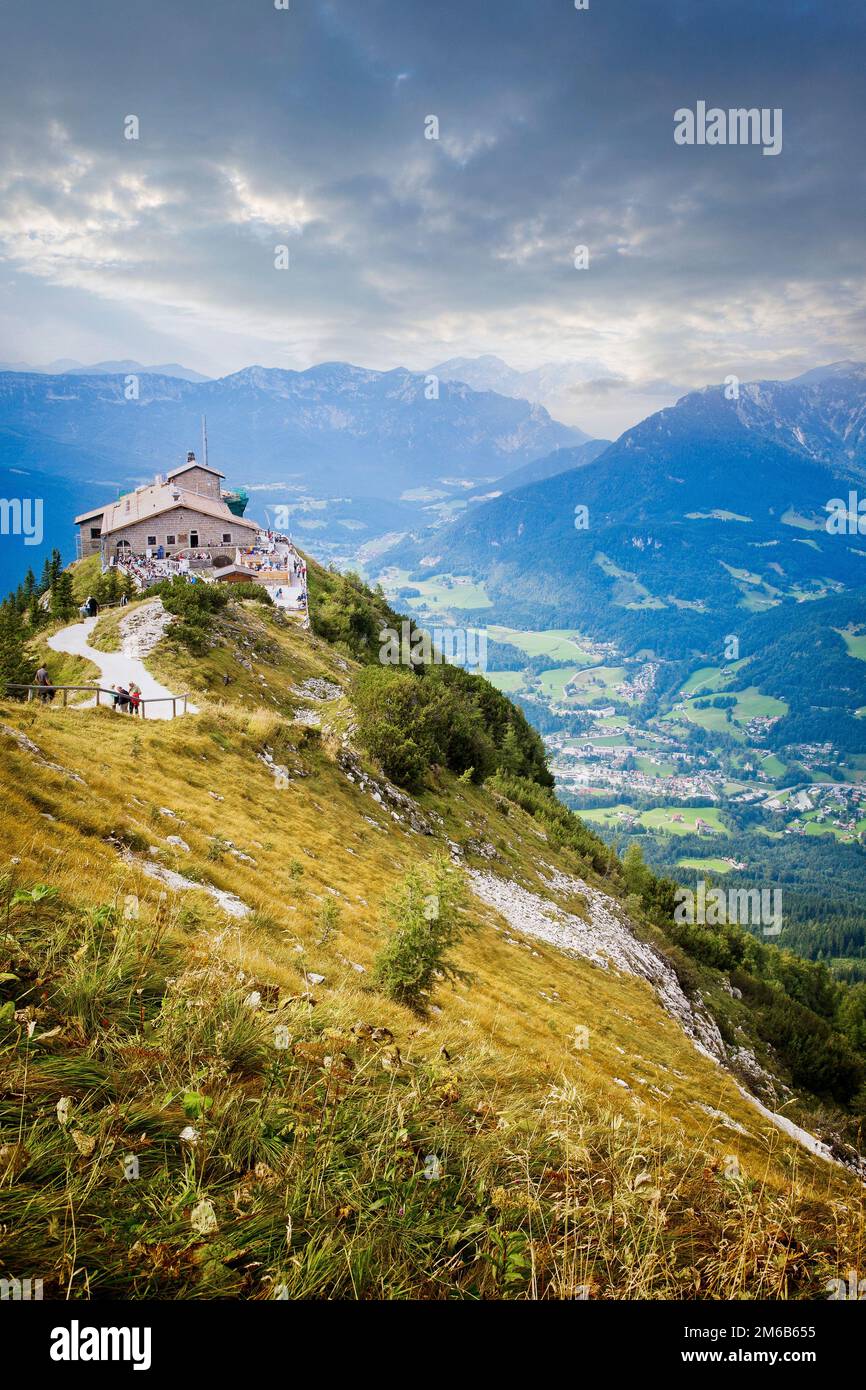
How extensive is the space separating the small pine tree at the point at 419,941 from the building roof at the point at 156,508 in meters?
62.0

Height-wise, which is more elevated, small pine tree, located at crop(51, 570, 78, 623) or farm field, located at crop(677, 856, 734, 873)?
small pine tree, located at crop(51, 570, 78, 623)

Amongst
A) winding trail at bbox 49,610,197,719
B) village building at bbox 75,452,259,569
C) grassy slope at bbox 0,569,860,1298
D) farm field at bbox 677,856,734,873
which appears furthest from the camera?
farm field at bbox 677,856,734,873

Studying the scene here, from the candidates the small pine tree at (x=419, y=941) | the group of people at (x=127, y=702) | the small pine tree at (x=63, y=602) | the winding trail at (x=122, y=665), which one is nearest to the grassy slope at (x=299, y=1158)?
the small pine tree at (x=419, y=941)

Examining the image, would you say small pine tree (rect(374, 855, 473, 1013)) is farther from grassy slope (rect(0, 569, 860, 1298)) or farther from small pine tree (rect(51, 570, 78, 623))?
small pine tree (rect(51, 570, 78, 623))

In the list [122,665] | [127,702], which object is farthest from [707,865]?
[127,702]

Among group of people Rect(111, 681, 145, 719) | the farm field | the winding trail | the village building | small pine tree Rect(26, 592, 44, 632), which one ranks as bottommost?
the farm field

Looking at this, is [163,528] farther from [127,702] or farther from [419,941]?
[419,941]

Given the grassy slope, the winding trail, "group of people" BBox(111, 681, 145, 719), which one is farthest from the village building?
the grassy slope

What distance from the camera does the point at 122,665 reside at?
2772 cm

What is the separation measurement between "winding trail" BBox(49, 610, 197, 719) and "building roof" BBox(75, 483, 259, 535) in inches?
1253

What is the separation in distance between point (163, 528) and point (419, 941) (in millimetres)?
62768

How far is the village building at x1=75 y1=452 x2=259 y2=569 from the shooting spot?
62.4m

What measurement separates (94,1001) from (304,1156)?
1.78m

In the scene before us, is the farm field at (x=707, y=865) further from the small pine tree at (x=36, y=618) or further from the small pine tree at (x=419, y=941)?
the small pine tree at (x=419, y=941)
